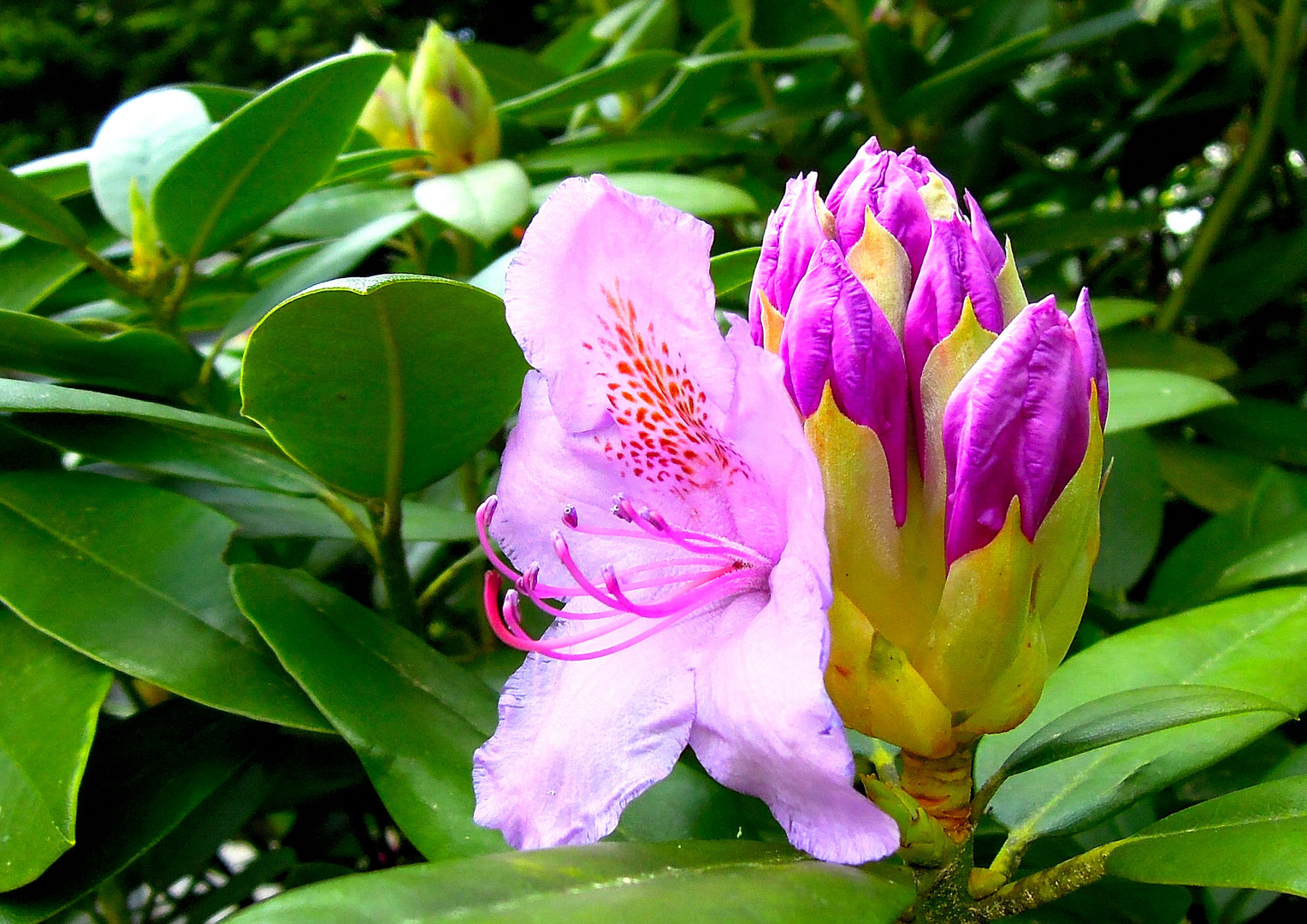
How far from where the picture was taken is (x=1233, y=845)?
519 millimetres

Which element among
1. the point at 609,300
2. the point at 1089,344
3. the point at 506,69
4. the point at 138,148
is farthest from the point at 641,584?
the point at 506,69

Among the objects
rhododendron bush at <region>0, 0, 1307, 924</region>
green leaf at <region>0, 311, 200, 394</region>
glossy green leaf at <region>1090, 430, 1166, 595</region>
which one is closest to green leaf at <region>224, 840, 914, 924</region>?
rhododendron bush at <region>0, 0, 1307, 924</region>

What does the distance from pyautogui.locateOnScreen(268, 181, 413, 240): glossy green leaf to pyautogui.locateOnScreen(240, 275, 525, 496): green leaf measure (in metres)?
0.45

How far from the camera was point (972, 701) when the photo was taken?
53 centimetres

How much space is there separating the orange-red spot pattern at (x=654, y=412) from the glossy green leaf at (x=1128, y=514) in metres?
0.67

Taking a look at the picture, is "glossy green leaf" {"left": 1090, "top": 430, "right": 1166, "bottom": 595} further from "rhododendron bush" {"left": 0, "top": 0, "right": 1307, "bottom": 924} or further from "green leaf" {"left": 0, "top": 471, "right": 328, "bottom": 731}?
"green leaf" {"left": 0, "top": 471, "right": 328, "bottom": 731}

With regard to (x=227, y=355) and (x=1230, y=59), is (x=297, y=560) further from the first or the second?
(x=1230, y=59)

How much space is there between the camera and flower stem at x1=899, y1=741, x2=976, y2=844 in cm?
56

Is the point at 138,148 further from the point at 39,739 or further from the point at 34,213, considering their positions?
the point at 39,739

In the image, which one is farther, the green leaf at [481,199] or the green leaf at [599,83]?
the green leaf at [599,83]

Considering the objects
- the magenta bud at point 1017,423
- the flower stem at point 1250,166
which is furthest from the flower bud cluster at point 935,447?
the flower stem at point 1250,166

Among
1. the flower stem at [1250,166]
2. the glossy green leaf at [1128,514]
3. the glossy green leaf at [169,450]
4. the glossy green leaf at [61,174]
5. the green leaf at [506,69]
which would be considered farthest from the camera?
the green leaf at [506,69]

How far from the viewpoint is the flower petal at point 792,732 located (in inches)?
17.6

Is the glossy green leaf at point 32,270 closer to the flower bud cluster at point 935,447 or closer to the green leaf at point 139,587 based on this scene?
the green leaf at point 139,587
